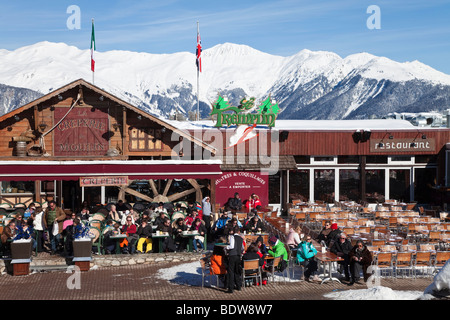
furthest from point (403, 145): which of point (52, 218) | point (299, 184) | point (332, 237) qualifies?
point (52, 218)

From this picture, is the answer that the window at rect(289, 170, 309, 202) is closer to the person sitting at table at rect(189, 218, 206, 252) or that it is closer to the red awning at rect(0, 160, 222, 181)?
the red awning at rect(0, 160, 222, 181)

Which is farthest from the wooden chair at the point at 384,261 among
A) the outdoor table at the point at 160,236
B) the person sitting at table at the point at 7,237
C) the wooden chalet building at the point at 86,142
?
the person sitting at table at the point at 7,237

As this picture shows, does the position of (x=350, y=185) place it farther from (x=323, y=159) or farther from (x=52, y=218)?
(x=52, y=218)

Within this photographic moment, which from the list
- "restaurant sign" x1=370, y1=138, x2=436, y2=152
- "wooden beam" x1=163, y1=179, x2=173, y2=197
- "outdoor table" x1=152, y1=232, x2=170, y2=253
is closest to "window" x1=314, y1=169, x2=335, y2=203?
"restaurant sign" x1=370, y1=138, x2=436, y2=152

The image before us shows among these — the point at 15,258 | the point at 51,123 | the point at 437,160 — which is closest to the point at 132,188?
the point at 51,123

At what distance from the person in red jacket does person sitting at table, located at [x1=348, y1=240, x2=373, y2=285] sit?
6622 millimetres

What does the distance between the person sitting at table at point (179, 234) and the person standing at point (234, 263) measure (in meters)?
4.30

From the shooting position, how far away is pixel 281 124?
3250cm

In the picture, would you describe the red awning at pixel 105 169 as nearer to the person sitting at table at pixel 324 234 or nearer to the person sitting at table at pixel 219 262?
the person sitting at table at pixel 324 234

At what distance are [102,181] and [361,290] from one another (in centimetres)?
1219

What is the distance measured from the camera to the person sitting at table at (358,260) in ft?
51.8

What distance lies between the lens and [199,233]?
63.1ft

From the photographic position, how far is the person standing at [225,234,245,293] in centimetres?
1499
